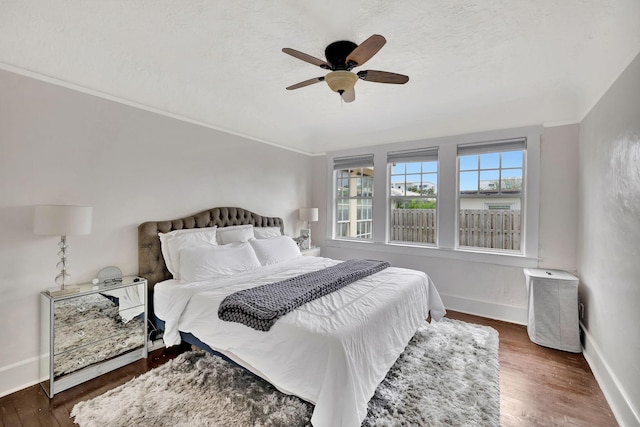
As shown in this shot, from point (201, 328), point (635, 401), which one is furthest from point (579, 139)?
point (201, 328)

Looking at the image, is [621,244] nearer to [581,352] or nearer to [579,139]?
[581,352]

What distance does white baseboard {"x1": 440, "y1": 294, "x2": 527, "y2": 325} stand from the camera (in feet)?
11.0

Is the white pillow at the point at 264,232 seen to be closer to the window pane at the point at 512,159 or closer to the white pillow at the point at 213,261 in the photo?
the white pillow at the point at 213,261

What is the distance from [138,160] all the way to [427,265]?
12.8 feet

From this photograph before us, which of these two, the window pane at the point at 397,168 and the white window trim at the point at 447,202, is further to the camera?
the window pane at the point at 397,168

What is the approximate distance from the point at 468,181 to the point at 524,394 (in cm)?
256

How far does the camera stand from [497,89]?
9.64 feet

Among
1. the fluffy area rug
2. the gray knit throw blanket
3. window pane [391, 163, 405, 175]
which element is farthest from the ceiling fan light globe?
window pane [391, 163, 405, 175]

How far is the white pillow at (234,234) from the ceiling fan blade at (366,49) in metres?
2.37

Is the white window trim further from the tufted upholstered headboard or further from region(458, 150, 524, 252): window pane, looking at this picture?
the tufted upholstered headboard

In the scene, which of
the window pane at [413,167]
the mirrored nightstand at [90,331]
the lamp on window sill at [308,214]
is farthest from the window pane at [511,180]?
the mirrored nightstand at [90,331]

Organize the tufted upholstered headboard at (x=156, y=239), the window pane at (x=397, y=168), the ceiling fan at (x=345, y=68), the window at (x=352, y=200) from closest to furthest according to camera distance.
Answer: the ceiling fan at (x=345, y=68) < the tufted upholstered headboard at (x=156, y=239) < the window pane at (x=397, y=168) < the window at (x=352, y=200)

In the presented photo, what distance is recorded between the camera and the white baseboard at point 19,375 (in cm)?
207

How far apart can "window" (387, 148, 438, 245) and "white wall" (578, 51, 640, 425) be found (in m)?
1.69
